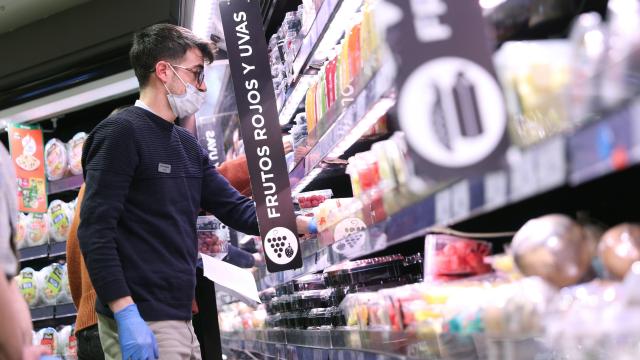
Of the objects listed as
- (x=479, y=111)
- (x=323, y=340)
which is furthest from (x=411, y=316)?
(x=323, y=340)

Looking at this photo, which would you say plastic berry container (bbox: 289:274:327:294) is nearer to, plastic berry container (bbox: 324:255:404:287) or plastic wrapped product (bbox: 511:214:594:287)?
plastic berry container (bbox: 324:255:404:287)

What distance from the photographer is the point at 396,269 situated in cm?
234

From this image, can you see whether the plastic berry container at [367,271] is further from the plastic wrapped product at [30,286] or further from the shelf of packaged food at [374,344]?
the plastic wrapped product at [30,286]

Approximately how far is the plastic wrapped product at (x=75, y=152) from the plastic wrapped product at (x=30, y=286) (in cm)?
92

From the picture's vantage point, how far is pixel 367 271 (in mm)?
2404

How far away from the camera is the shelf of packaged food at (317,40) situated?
2327 mm

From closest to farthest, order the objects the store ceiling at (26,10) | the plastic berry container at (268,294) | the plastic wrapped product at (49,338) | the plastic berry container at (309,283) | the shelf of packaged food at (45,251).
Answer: the plastic berry container at (309,283) → the plastic berry container at (268,294) → the store ceiling at (26,10) → the plastic wrapped product at (49,338) → the shelf of packaged food at (45,251)

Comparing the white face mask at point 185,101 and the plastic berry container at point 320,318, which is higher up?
the white face mask at point 185,101

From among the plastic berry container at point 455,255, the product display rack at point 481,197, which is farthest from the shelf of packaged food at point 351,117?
the plastic berry container at point 455,255

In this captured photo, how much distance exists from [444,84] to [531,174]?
314 mm

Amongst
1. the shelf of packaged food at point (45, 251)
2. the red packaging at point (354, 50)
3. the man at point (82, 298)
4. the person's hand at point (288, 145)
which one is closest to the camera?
the red packaging at point (354, 50)

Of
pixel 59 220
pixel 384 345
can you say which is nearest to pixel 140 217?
pixel 384 345

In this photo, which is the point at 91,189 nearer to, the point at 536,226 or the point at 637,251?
the point at 536,226

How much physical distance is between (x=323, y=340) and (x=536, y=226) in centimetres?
136
